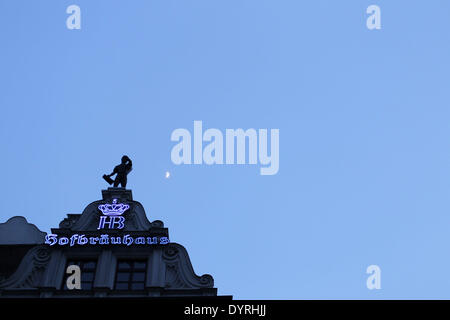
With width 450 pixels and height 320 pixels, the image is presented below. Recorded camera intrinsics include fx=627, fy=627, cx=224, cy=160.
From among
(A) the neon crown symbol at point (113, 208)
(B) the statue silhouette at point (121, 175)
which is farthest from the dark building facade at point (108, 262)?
(B) the statue silhouette at point (121, 175)

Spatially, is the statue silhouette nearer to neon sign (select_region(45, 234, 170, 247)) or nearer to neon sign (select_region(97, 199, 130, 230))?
neon sign (select_region(97, 199, 130, 230))

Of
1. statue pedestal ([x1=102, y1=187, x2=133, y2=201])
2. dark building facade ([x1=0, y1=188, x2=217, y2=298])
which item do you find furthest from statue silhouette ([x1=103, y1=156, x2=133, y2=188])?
dark building facade ([x1=0, y1=188, x2=217, y2=298])

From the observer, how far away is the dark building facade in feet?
85.4

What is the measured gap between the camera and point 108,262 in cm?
2708

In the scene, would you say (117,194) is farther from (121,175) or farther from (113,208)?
(121,175)

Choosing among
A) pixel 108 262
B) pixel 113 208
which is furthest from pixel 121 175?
pixel 108 262

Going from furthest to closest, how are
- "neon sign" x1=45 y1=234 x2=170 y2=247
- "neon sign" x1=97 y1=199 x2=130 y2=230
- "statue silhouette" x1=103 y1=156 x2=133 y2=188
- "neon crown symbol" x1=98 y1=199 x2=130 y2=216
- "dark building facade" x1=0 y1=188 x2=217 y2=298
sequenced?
"statue silhouette" x1=103 y1=156 x2=133 y2=188 → "neon crown symbol" x1=98 y1=199 x2=130 y2=216 → "neon sign" x1=97 y1=199 x2=130 y2=230 → "neon sign" x1=45 y1=234 x2=170 y2=247 → "dark building facade" x1=0 y1=188 x2=217 y2=298

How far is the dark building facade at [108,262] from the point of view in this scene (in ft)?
85.4
